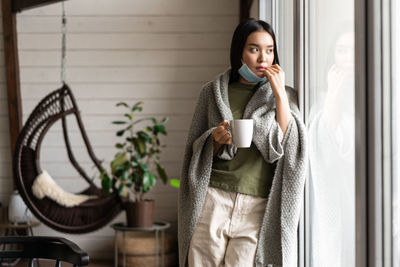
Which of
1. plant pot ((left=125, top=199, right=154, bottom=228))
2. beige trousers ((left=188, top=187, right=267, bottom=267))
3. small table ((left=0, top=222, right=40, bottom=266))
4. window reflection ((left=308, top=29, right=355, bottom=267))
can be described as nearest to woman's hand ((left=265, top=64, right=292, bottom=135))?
window reflection ((left=308, top=29, right=355, bottom=267))

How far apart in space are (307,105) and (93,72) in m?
2.84

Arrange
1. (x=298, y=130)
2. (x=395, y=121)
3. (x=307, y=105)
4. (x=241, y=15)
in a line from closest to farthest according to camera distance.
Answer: (x=395, y=121) → (x=298, y=130) → (x=307, y=105) → (x=241, y=15)

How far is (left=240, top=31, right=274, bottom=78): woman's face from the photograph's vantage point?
1662mm

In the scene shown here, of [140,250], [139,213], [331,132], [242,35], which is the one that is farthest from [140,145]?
[331,132]

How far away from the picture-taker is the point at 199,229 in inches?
64.6

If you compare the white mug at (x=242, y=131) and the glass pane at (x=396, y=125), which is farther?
the white mug at (x=242, y=131)

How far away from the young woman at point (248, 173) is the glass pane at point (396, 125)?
510mm

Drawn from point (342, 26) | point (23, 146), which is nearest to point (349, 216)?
point (342, 26)

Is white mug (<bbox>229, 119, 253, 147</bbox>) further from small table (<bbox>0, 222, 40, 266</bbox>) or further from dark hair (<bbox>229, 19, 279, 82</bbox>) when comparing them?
small table (<bbox>0, 222, 40, 266</bbox>)

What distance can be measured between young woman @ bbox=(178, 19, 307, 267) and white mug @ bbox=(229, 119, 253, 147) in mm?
69

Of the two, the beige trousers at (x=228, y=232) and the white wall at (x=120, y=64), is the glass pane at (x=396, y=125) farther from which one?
the white wall at (x=120, y=64)

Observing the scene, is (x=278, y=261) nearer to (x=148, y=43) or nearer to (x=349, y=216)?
(x=349, y=216)

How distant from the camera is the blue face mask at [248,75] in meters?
1.67

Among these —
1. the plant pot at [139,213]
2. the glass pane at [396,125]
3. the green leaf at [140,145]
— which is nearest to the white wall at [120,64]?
the green leaf at [140,145]
